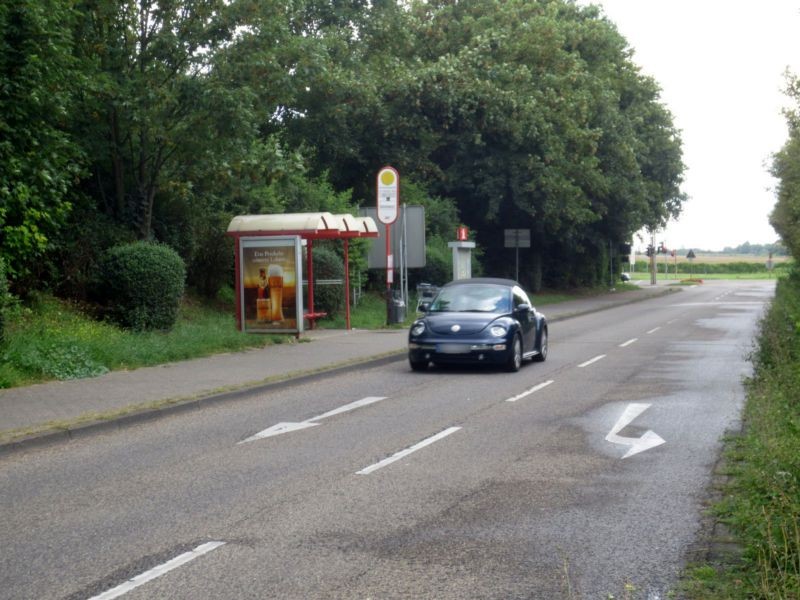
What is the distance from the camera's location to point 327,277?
89.0ft

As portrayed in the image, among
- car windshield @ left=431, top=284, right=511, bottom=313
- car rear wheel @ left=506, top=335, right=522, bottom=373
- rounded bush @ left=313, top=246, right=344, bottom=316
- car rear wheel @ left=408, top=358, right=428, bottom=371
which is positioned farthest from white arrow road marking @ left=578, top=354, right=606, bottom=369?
rounded bush @ left=313, top=246, right=344, bottom=316

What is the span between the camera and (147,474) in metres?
8.71

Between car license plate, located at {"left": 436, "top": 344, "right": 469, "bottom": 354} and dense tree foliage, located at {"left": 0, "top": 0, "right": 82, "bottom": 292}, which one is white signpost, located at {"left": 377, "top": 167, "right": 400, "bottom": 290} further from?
dense tree foliage, located at {"left": 0, "top": 0, "right": 82, "bottom": 292}

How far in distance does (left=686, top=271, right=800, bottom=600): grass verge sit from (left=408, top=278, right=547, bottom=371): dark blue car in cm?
692

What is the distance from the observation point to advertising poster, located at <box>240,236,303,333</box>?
21.2m

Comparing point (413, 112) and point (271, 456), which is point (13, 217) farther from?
point (413, 112)

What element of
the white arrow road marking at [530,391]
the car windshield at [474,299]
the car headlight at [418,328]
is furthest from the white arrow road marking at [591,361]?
the car headlight at [418,328]

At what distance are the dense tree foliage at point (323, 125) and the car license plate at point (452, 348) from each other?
6.76 m

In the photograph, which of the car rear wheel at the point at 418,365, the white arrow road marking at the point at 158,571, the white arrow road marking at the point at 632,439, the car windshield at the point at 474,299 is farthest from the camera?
the car windshield at the point at 474,299

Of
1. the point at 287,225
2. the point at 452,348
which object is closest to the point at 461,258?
the point at 287,225

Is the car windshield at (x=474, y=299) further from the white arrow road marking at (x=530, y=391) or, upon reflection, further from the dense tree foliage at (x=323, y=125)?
the dense tree foliage at (x=323, y=125)

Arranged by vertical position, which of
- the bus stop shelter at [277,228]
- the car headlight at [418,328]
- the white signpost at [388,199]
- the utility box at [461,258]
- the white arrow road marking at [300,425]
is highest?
the white signpost at [388,199]

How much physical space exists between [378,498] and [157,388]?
6.94 metres

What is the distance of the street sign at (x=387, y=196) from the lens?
1027 inches
